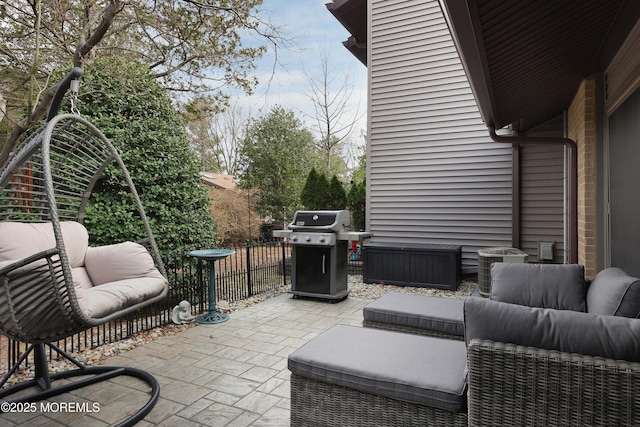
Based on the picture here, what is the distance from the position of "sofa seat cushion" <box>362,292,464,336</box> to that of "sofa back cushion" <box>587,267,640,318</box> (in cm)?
87

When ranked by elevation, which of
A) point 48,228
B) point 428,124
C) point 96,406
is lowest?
point 96,406

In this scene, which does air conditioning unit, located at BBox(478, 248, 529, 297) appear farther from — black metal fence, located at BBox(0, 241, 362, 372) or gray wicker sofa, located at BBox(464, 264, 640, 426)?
gray wicker sofa, located at BBox(464, 264, 640, 426)

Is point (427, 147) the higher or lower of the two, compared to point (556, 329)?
higher

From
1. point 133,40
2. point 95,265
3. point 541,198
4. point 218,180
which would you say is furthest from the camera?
point 218,180

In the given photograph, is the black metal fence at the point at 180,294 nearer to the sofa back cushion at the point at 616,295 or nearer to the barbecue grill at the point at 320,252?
the barbecue grill at the point at 320,252

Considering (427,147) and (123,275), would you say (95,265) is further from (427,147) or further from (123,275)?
(427,147)

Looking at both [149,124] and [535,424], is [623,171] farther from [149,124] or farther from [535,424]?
[149,124]

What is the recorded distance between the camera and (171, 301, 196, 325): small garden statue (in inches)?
165

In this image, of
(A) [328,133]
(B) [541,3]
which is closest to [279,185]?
(A) [328,133]

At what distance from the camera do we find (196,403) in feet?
A: 8.16

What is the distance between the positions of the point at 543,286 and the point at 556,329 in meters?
1.28

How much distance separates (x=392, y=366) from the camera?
1.88 meters

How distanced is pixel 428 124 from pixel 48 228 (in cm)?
588

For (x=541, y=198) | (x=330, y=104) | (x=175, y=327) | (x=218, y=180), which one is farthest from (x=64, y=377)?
(x=330, y=104)
